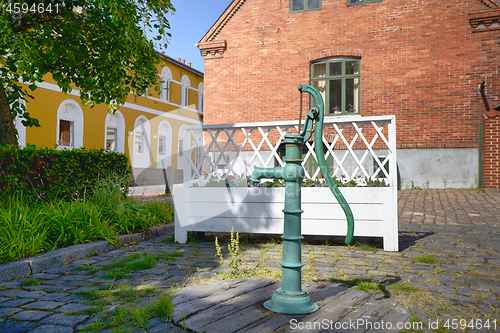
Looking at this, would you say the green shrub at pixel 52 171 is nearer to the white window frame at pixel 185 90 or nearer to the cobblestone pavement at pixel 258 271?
the cobblestone pavement at pixel 258 271

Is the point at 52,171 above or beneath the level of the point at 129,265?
above

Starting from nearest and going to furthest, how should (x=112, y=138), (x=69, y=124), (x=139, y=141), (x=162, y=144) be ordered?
(x=69, y=124) < (x=112, y=138) < (x=139, y=141) < (x=162, y=144)

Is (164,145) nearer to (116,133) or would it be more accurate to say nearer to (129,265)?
(116,133)

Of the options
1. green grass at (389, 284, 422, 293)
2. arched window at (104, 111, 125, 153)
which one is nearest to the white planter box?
green grass at (389, 284, 422, 293)

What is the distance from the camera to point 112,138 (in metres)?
21.0

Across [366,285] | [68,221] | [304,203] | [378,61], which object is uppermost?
[378,61]

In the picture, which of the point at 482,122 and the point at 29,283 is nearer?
the point at 29,283

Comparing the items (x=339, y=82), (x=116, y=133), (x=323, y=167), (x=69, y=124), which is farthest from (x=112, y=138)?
(x=323, y=167)

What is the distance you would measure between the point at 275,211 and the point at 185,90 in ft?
79.5

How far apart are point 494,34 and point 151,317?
13.1m

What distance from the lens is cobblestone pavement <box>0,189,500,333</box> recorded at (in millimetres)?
2518

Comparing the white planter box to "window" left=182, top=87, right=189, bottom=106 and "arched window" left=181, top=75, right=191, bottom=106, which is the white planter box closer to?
"arched window" left=181, top=75, right=191, bottom=106

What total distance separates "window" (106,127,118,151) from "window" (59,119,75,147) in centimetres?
264

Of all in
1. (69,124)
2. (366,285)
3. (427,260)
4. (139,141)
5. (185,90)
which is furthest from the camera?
A: (185,90)
